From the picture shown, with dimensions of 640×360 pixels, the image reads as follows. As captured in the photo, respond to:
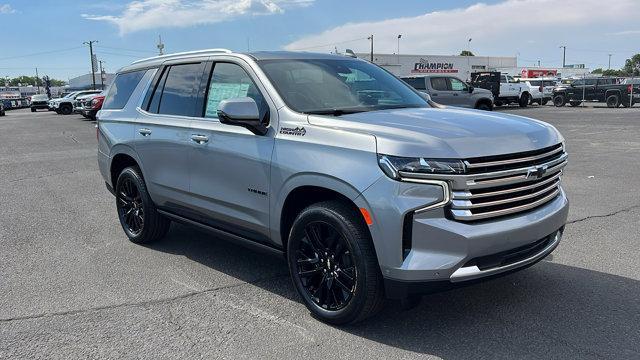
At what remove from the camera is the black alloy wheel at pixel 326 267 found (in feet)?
11.9

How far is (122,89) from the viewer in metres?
6.11

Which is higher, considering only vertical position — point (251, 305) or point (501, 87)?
point (501, 87)

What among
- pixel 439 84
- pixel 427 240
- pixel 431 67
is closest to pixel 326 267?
pixel 427 240

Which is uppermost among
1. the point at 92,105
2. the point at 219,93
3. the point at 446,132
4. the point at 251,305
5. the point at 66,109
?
the point at 219,93

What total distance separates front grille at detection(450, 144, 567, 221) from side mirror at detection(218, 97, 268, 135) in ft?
5.03

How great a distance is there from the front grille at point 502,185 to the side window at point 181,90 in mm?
2622

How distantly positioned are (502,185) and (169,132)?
302cm

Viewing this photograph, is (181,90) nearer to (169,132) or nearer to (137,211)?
(169,132)

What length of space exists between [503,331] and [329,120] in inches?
71.1

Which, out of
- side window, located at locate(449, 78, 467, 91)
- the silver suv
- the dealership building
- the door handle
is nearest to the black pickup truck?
side window, located at locate(449, 78, 467, 91)

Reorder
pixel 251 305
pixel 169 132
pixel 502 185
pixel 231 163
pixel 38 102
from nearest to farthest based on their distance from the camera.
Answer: pixel 502 185 < pixel 251 305 < pixel 231 163 < pixel 169 132 < pixel 38 102

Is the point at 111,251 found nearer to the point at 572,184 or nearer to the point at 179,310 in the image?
the point at 179,310

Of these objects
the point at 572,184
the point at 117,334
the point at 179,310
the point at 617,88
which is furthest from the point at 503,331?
the point at 617,88

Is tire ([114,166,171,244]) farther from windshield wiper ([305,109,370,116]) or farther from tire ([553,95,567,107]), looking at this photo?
tire ([553,95,567,107])
